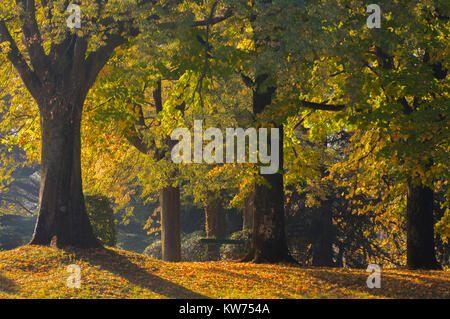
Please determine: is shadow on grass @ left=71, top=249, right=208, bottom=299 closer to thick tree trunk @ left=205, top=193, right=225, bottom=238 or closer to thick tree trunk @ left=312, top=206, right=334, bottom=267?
thick tree trunk @ left=312, top=206, right=334, bottom=267

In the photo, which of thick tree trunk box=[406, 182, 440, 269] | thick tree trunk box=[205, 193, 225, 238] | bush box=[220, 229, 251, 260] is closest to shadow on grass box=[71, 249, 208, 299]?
thick tree trunk box=[406, 182, 440, 269]

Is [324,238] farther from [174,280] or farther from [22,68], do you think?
[22,68]

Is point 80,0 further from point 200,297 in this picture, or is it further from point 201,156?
point 200,297

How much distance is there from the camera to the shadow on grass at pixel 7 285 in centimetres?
1095

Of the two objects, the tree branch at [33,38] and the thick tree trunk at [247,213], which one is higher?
the tree branch at [33,38]

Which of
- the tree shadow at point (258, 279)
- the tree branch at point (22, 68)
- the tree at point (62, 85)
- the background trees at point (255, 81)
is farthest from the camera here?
the tree branch at point (22, 68)

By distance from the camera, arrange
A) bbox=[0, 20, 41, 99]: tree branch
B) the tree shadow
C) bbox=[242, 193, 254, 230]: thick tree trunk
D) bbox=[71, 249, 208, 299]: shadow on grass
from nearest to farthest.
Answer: bbox=[71, 249, 208, 299]: shadow on grass < the tree shadow < bbox=[0, 20, 41, 99]: tree branch < bbox=[242, 193, 254, 230]: thick tree trunk

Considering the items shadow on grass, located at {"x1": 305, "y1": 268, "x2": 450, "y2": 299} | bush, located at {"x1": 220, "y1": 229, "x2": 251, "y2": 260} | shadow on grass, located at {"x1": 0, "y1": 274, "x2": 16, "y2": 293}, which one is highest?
shadow on grass, located at {"x1": 0, "y1": 274, "x2": 16, "y2": 293}

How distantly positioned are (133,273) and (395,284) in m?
5.93

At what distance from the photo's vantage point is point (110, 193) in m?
25.0

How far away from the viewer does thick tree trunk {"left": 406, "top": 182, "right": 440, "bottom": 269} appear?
16.2 metres

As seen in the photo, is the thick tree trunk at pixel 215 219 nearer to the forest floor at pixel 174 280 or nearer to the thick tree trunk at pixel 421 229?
Answer: the thick tree trunk at pixel 421 229

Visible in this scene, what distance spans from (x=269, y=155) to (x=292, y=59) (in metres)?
3.63

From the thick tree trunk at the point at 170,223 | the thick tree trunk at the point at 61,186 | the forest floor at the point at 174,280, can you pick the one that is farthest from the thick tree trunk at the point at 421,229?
the thick tree trunk at the point at 61,186
